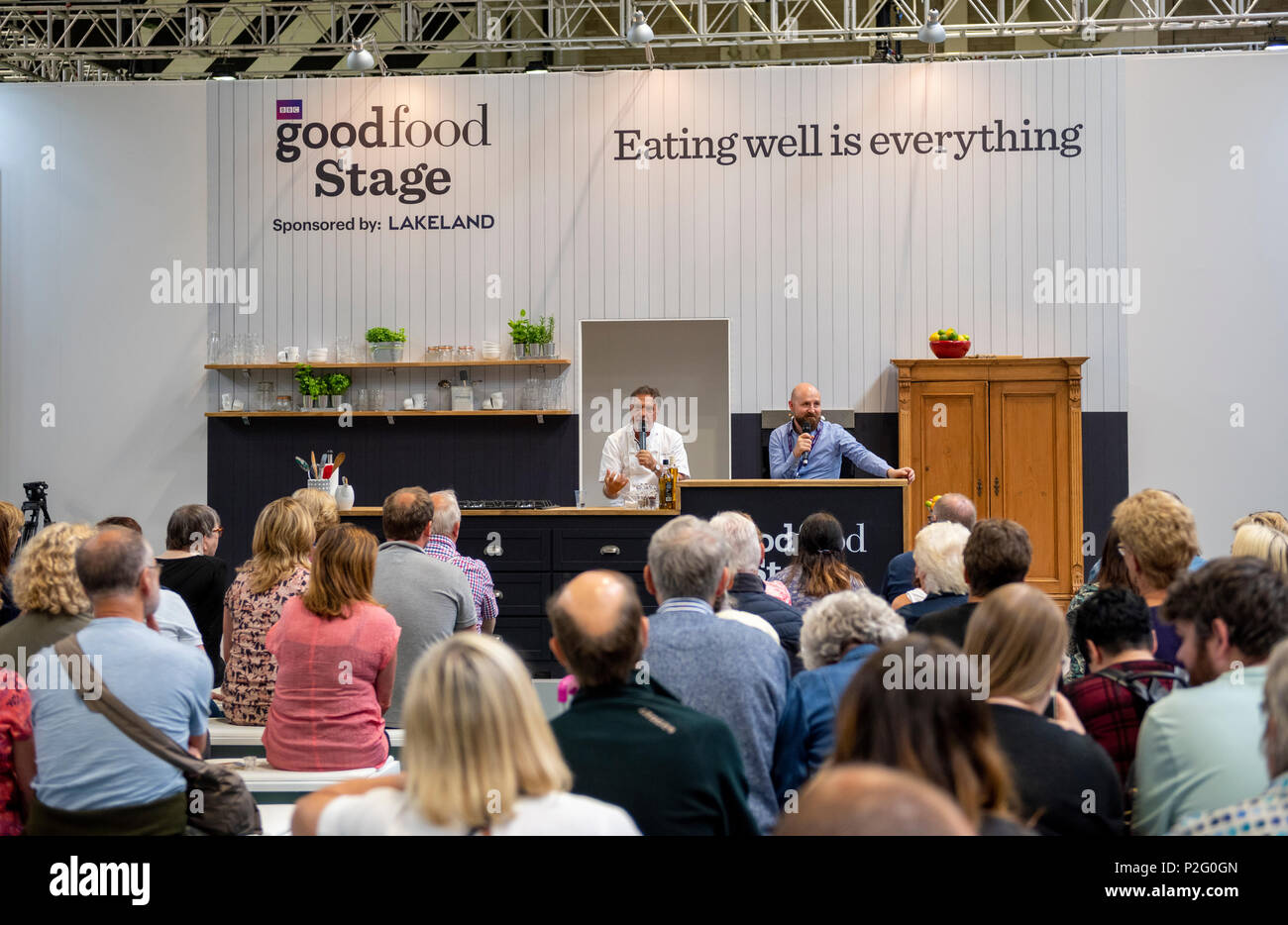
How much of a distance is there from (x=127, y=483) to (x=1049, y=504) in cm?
712

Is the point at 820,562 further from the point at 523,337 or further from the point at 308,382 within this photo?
the point at 308,382

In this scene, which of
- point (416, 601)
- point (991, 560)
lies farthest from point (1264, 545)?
point (416, 601)

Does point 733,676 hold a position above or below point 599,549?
above

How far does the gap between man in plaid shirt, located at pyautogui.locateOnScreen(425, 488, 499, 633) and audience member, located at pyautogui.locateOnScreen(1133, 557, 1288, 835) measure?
3.11 m

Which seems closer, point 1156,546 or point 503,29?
point 1156,546

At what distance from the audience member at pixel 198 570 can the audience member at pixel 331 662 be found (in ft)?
4.16

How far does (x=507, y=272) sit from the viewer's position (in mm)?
9055

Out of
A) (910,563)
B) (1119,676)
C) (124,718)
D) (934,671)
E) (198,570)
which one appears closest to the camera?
(934,671)

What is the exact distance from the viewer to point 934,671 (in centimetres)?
193

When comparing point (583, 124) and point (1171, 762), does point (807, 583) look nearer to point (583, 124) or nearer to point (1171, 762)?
point (1171, 762)

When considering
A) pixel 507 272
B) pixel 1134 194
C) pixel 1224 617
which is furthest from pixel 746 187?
pixel 1224 617

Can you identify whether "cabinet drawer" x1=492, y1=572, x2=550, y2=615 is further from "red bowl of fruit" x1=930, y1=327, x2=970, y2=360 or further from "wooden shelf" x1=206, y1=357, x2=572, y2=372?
"red bowl of fruit" x1=930, y1=327, x2=970, y2=360

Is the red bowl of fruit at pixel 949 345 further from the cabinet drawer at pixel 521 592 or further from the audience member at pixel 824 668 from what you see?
the audience member at pixel 824 668

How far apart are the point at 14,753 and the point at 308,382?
252 inches
